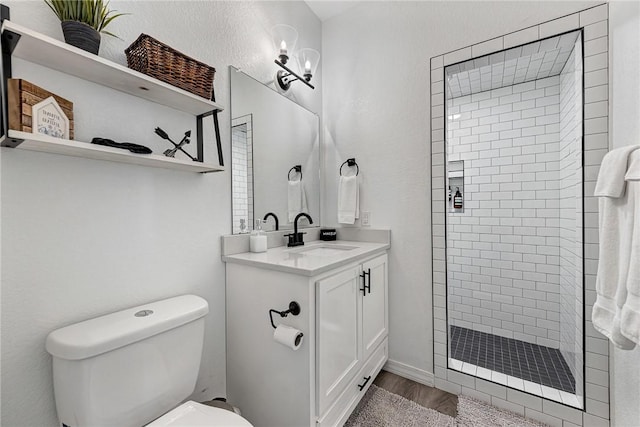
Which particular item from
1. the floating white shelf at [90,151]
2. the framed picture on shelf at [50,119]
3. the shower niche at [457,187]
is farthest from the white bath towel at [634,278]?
the shower niche at [457,187]

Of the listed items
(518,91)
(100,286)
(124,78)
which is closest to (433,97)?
(518,91)

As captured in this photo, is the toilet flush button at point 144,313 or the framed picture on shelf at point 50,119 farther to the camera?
the toilet flush button at point 144,313

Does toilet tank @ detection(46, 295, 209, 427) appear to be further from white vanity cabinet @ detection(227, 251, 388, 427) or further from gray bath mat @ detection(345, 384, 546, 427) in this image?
gray bath mat @ detection(345, 384, 546, 427)

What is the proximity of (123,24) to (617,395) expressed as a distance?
271 centimetres

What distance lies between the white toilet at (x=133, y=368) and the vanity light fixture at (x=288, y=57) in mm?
1534

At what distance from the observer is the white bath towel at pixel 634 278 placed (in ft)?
2.68

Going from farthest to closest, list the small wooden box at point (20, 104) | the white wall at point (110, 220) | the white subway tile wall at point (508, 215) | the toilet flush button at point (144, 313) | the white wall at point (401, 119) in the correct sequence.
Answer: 1. the white subway tile wall at point (508, 215)
2. the white wall at point (401, 119)
3. the toilet flush button at point (144, 313)
4. the white wall at point (110, 220)
5. the small wooden box at point (20, 104)

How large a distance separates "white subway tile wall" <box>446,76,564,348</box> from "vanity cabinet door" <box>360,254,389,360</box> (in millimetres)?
901

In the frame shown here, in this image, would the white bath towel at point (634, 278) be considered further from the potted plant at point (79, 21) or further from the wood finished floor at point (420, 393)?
the potted plant at point (79, 21)

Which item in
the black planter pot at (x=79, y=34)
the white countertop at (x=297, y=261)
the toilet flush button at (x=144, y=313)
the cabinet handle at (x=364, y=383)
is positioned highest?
the black planter pot at (x=79, y=34)

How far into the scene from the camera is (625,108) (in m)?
1.18

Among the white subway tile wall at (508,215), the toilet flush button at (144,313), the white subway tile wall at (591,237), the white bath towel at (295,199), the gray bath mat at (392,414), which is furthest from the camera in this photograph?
the white subway tile wall at (508,215)

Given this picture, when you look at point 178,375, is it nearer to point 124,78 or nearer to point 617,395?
point 124,78

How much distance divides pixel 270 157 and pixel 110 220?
1014mm
